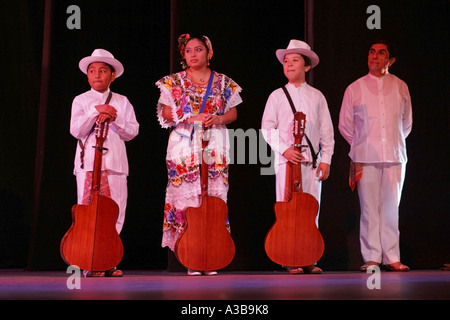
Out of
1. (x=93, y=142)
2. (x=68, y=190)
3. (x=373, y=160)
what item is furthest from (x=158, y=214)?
(x=373, y=160)

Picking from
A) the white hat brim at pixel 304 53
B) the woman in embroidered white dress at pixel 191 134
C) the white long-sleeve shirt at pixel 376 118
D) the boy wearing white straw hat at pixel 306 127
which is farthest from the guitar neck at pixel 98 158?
the white long-sleeve shirt at pixel 376 118

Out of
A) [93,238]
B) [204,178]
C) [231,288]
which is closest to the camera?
[231,288]

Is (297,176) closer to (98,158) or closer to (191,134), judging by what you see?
(191,134)

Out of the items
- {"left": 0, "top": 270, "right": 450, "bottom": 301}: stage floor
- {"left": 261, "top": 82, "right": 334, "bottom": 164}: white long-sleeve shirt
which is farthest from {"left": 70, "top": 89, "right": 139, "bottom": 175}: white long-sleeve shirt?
{"left": 261, "top": 82, "right": 334, "bottom": 164}: white long-sleeve shirt

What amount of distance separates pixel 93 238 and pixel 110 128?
92 centimetres

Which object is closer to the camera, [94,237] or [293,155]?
[94,237]

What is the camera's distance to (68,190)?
696 centimetres

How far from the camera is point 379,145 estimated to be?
6.34 metres

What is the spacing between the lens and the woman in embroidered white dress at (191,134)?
19.2ft

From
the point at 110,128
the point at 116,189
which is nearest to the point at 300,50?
the point at 110,128

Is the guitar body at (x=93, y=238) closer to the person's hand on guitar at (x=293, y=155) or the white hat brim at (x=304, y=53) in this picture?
the person's hand on guitar at (x=293, y=155)

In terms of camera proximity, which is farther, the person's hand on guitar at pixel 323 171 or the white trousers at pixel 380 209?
the white trousers at pixel 380 209

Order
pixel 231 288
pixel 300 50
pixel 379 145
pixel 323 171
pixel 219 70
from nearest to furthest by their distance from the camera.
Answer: pixel 231 288 → pixel 323 171 → pixel 300 50 → pixel 379 145 → pixel 219 70

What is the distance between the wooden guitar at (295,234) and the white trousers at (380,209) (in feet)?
2.24
